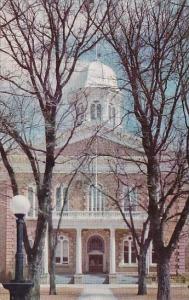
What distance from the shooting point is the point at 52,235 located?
47469 millimetres

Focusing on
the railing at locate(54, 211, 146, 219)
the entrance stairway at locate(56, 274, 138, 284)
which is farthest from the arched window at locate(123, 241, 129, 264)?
the railing at locate(54, 211, 146, 219)

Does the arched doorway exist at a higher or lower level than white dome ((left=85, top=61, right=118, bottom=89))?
lower

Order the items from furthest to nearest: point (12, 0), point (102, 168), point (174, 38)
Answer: point (102, 168), point (174, 38), point (12, 0)

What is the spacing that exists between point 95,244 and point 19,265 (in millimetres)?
51936

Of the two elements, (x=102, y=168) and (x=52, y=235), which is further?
(x=102, y=168)

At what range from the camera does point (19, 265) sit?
16.0m

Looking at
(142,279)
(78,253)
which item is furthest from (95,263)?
(142,279)

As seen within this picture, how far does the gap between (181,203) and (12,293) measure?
1911 inches

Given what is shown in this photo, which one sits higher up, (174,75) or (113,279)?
(174,75)

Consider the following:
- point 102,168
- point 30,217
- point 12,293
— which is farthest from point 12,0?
point 30,217

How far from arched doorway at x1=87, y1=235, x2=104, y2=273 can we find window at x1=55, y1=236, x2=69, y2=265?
193cm

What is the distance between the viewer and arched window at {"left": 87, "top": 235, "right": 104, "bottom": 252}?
66938 mm

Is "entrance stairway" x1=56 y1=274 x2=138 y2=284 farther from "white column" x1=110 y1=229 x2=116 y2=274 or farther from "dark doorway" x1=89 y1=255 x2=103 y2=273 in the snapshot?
"dark doorway" x1=89 y1=255 x2=103 y2=273

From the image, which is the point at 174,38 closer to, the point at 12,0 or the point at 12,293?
the point at 12,0
